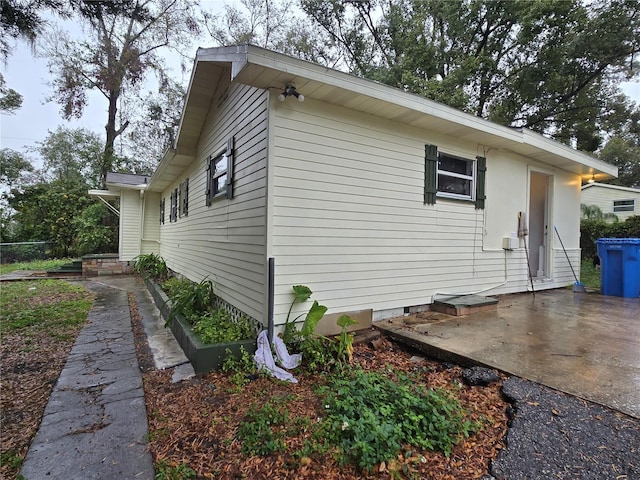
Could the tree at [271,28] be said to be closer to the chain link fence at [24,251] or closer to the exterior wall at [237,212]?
the exterior wall at [237,212]

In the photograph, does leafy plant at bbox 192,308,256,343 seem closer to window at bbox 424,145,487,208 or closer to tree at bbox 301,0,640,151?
window at bbox 424,145,487,208

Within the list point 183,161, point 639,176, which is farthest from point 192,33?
point 639,176

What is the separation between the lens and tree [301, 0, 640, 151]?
9797 millimetres

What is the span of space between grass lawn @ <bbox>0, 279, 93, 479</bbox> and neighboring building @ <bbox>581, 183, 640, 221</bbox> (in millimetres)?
20822

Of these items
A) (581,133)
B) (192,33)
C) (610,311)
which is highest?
(192,33)

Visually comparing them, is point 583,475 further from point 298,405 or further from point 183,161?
point 183,161

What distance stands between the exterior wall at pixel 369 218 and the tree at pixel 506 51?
7.84 m

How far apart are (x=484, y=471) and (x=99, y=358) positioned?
3.86 m

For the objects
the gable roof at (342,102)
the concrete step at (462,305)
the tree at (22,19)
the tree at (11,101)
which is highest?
the tree at (11,101)

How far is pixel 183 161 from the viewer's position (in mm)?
7254

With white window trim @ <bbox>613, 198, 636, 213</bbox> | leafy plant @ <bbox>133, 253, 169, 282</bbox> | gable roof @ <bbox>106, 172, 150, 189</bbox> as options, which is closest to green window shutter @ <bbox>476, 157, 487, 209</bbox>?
leafy plant @ <bbox>133, 253, 169, 282</bbox>

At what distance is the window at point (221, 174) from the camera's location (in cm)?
442

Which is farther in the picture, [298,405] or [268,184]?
[268,184]

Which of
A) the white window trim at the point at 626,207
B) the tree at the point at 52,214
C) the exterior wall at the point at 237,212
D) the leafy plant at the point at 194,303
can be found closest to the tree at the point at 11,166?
the tree at the point at 52,214
